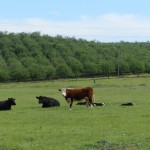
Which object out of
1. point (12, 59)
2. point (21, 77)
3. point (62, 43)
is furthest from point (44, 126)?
point (62, 43)

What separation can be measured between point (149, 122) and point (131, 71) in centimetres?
12366

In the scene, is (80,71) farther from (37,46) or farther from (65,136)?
(65,136)

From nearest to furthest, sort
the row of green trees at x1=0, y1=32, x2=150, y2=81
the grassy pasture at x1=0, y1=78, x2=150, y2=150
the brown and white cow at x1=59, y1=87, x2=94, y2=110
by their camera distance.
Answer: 1. the grassy pasture at x1=0, y1=78, x2=150, y2=150
2. the brown and white cow at x1=59, y1=87, x2=94, y2=110
3. the row of green trees at x1=0, y1=32, x2=150, y2=81

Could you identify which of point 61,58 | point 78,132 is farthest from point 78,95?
point 61,58

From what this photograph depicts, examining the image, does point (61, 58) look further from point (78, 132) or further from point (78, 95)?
point (78, 132)

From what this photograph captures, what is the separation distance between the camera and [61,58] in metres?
157

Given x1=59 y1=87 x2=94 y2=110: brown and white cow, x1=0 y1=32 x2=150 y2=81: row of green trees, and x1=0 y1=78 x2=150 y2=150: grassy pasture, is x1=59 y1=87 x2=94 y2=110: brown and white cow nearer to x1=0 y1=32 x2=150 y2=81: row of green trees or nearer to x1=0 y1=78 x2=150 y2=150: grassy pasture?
x1=0 y1=78 x2=150 y2=150: grassy pasture

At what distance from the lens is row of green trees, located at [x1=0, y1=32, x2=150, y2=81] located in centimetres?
13150

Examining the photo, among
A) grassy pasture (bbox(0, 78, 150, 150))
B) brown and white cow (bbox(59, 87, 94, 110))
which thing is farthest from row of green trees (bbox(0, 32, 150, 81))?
grassy pasture (bbox(0, 78, 150, 150))

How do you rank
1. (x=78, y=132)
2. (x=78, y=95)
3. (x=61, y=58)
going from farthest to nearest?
(x=61, y=58), (x=78, y=95), (x=78, y=132)

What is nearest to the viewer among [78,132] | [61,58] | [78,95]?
[78,132]

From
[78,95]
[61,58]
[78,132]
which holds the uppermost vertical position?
[61,58]

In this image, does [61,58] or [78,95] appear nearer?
[78,95]

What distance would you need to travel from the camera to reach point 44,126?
66.3ft
